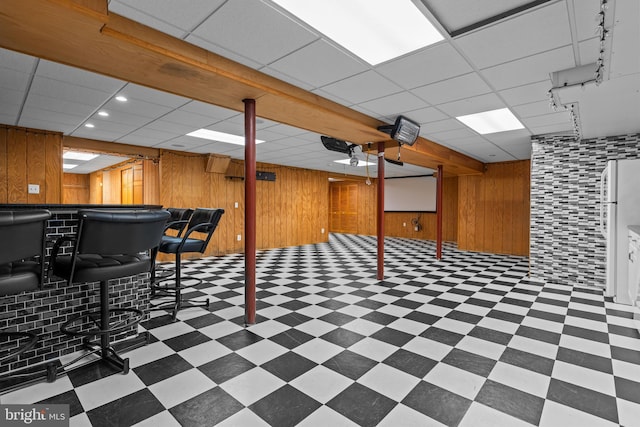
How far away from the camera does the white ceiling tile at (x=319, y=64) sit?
8.69 ft

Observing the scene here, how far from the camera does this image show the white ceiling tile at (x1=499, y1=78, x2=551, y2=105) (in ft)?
11.0

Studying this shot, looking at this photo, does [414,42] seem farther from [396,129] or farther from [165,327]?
[165,327]

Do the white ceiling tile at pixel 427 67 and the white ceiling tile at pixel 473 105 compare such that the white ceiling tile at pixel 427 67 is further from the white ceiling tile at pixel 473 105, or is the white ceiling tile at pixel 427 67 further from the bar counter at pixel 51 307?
the bar counter at pixel 51 307

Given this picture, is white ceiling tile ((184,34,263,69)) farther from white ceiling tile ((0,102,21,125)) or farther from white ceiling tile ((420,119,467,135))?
white ceiling tile ((420,119,467,135))

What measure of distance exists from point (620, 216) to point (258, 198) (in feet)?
25.5

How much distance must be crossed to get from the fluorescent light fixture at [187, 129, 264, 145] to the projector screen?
783 cm

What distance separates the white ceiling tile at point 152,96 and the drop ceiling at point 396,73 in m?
0.01

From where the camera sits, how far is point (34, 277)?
5.73 ft

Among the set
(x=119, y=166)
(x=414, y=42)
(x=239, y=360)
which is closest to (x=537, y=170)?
(x=414, y=42)

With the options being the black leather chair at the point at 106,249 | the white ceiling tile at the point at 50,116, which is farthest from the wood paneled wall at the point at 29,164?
the black leather chair at the point at 106,249

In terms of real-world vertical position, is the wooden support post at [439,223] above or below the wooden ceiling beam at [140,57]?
below

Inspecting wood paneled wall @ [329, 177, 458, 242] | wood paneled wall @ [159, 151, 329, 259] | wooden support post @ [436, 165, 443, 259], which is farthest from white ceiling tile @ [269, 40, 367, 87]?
wood paneled wall @ [329, 177, 458, 242]

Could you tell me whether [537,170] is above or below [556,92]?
below

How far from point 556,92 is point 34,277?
15.0ft
